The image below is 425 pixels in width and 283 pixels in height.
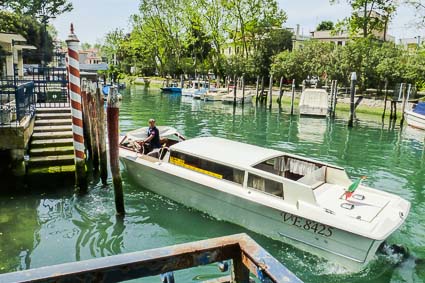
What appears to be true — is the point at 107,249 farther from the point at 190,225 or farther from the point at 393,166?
the point at 393,166

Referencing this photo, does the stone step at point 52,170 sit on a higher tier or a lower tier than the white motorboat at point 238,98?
lower

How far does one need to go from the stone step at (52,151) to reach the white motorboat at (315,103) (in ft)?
74.2

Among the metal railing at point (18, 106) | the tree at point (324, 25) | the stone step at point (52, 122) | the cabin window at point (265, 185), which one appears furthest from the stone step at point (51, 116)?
the tree at point (324, 25)

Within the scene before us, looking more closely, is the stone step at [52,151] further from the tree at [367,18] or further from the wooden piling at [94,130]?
the tree at [367,18]

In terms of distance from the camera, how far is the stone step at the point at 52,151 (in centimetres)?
1148

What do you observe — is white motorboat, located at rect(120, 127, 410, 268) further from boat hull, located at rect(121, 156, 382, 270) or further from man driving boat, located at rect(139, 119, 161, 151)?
man driving boat, located at rect(139, 119, 161, 151)

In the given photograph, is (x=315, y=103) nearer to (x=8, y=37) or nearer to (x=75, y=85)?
(x=8, y=37)

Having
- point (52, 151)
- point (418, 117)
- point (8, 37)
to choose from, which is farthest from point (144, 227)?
point (418, 117)

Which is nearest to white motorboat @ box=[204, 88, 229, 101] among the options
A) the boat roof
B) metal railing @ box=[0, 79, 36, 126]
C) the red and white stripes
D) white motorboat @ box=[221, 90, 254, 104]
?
white motorboat @ box=[221, 90, 254, 104]

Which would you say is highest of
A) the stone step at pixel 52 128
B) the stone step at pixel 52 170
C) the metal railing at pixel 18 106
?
the metal railing at pixel 18 106

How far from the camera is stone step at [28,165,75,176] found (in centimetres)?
1107

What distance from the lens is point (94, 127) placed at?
41.3 ft

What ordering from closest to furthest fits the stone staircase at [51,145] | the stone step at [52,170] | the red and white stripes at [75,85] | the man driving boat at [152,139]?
the red and white stripes at [75,85]
the stone step at [52,170]
the stone staircase at [51,145]
the man driving boat at [152,139]

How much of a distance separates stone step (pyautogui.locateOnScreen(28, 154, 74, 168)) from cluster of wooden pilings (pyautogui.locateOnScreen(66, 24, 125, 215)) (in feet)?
2.46
